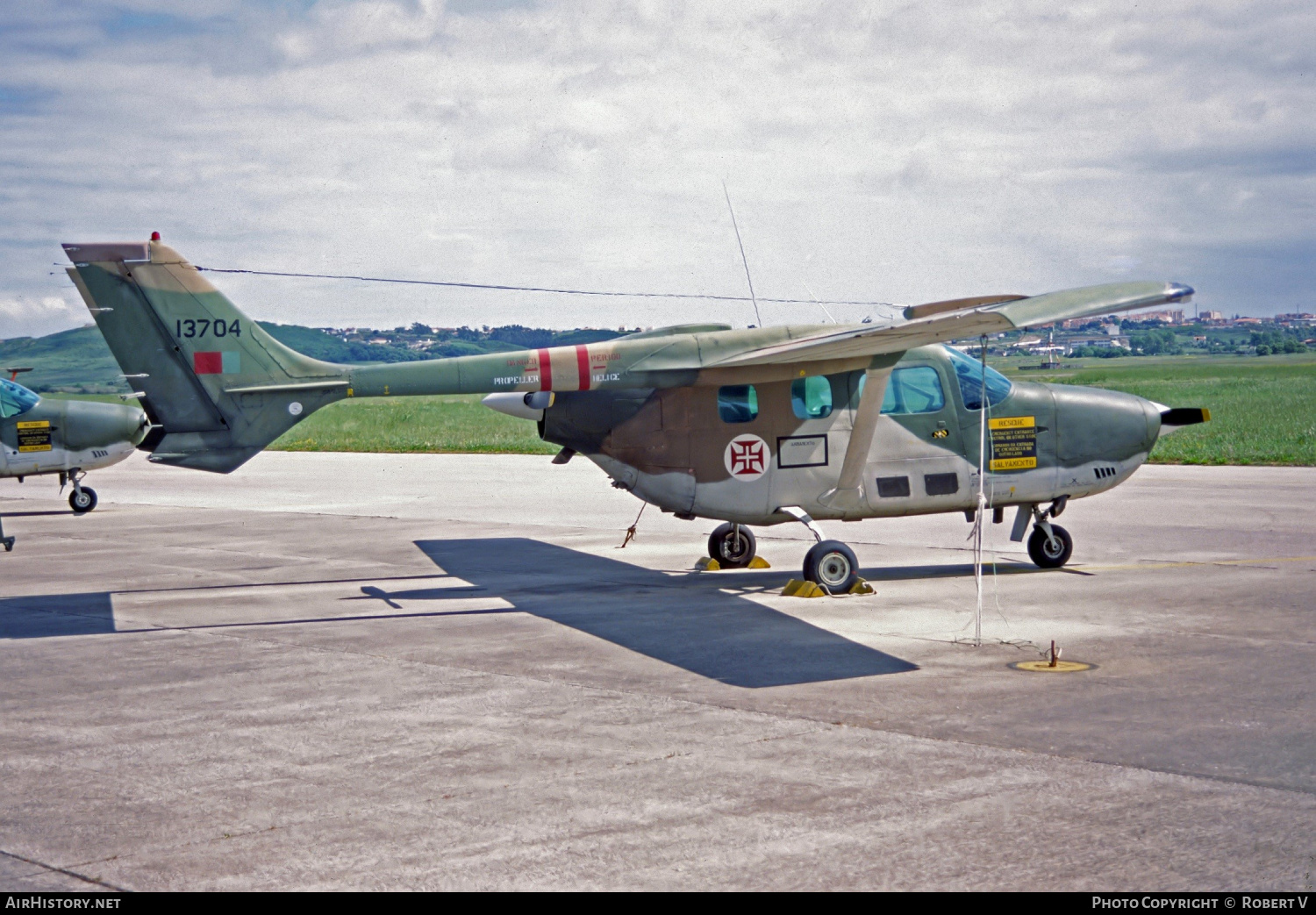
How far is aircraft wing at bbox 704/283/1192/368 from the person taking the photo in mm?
10352

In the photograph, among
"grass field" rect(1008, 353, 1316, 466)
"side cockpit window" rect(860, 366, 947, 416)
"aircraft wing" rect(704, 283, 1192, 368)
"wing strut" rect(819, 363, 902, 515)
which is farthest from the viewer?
"grass field" rect(1008, 353, 1316, 466)

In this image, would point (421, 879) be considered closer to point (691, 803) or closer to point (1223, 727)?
point (691, 803)

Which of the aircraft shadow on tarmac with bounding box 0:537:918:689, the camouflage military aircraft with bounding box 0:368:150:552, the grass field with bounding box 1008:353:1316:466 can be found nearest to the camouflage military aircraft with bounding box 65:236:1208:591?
the aircraft shadow on tarmac with bounding box 0:537:918:689

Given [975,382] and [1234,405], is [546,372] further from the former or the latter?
[1234,405]

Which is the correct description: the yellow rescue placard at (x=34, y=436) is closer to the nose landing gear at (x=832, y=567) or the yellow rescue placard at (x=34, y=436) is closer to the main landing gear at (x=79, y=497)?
the main landing gear at (x=79, y=497)

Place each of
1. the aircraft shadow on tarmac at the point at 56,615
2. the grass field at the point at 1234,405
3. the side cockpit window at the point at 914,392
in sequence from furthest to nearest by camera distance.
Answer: the grass field at the point at 1234,405
the side cockpit window at the point at 914,392
the aircraft shadow on tarmac at the point at 56,615

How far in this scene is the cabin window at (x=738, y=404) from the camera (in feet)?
43.7

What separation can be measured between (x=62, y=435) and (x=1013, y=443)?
17051mm

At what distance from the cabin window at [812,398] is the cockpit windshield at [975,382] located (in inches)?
61.9

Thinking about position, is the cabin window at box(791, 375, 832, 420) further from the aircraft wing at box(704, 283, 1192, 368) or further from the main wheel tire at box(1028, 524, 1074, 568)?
the main wheel tire at box(1028, 524, 1074, 568)

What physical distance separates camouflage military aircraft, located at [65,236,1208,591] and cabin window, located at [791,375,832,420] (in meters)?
0.02

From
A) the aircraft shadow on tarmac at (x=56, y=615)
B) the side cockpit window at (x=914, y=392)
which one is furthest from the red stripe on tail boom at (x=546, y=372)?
the aircraft shadow on tarmac at (x=56, y=615)

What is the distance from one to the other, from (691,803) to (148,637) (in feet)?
21.9
